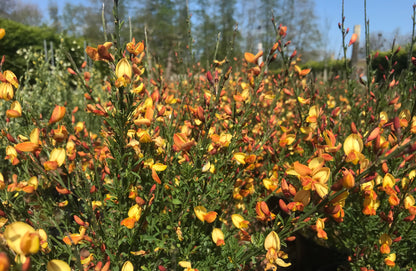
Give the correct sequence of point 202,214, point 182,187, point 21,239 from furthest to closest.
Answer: point 182,187 → point 202,214 → point 21,239

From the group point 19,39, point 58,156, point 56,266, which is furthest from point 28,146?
point 19,39

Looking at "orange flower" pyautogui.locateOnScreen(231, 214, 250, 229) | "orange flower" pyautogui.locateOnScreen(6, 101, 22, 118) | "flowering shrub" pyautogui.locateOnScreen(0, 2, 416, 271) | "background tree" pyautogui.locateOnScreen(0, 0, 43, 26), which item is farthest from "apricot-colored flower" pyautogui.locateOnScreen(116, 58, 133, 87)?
"background tree" pyautogui.locateOnScreen(0, 0, 43, 26)

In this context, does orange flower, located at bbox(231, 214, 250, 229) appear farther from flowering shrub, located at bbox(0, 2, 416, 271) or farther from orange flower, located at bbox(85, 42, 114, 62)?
orange flower, located at bbox(85, 42, 114, 62)

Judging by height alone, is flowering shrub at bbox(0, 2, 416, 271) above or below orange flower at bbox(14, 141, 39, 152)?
below

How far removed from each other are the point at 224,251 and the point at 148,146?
1.74 feet

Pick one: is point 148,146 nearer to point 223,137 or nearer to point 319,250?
point 223,137

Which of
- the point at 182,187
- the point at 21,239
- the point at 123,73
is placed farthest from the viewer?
the point at 182,187

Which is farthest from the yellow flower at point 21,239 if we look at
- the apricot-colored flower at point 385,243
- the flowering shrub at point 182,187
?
the apricot-colored flower at point 385,243

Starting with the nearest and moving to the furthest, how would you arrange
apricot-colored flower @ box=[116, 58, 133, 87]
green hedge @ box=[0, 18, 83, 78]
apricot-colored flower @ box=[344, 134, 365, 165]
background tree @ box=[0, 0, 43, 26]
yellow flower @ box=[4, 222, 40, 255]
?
yellow flower @ box=[4, 222, 40, 255], apricot-colored flower @ box=[344, 134, 365, 165], apricot-colored flower @ box=[116, 58, 133, 87], green hedge @ box=[0, 18, 83, 78], background tree @ box=[0, 0, 43, 26]

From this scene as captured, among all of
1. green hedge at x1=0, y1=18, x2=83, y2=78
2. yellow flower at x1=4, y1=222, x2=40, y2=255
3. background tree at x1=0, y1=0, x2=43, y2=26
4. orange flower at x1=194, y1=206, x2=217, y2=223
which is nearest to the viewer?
yellow flower at x1=4, y1=222, x2=40, y2=255

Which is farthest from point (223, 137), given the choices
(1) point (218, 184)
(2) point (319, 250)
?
(2) point (319, 250)

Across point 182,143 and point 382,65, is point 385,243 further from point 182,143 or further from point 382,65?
point 382,65

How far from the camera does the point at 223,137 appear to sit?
3.75 ft

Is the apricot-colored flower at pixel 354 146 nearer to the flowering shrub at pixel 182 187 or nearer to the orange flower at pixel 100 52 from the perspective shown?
the flowering shrub at pixel 182 187
